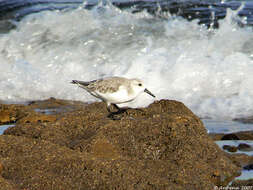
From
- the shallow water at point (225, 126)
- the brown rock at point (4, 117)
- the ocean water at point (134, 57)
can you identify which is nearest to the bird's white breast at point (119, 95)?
the shallow water at point (225, 126)

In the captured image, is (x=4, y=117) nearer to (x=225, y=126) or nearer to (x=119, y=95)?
(x=119, y=95)

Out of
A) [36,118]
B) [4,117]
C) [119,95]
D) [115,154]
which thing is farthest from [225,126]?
[4,117]

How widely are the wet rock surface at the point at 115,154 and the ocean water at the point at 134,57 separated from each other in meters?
2.73

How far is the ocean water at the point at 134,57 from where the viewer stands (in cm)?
819

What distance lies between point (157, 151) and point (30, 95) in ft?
16.3

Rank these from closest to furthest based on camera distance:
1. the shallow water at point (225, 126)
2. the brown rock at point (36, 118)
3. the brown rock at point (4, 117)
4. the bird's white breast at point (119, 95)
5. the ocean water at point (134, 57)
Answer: the bird's white breast at point (119, 95), the brown rock at point (36, 118), the shallow water at point (225, 126), the brown rock at point (4, 117), the ocean water at point (134, 57)

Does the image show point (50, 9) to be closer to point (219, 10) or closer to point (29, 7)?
point (29, 7)

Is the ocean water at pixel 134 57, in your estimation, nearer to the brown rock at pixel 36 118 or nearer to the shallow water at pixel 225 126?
the shallow water at pixel 225 126

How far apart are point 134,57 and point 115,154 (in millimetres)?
5452

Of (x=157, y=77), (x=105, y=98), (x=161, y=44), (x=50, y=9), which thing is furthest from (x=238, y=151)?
(x=50, y=9)

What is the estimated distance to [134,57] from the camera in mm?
9375

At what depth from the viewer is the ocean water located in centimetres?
819

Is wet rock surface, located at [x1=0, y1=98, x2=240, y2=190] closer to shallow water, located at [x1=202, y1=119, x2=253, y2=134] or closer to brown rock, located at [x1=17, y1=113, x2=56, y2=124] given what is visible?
brown rock, located at [x1=17, y1=113, x2=56, y2=124]

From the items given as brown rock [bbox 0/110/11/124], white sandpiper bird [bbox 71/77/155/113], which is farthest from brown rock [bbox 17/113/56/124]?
white sandpiper bird [bbox 71/77/155/113]
